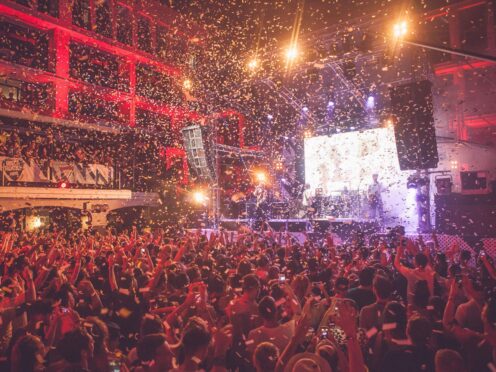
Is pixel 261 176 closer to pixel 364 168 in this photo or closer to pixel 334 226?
pixel 364 168

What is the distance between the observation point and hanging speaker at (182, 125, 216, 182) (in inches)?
532

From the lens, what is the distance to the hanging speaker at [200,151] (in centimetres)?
1351

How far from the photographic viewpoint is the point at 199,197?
1825cm

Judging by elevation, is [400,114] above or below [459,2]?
below

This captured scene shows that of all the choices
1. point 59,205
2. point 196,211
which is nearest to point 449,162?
point 196,211

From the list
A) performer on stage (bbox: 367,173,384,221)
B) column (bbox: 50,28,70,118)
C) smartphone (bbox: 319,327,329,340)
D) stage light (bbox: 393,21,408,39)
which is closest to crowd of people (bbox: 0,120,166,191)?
column (bbox: 50,28,70,118)

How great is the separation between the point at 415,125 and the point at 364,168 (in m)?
6.92

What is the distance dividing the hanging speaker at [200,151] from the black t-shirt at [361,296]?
34.6ft

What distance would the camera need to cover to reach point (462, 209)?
417 inches

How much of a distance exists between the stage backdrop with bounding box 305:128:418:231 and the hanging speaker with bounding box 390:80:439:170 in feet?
16.4

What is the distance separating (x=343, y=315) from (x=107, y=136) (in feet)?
65.9

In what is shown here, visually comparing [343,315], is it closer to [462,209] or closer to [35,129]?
[462,209]

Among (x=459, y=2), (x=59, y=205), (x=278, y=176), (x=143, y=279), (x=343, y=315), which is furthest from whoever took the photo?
(x=278, y=176)

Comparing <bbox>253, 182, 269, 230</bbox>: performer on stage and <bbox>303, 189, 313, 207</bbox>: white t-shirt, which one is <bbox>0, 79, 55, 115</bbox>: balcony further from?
<bbox>303, 189, 313, 207</bbox>: white t-shirt
